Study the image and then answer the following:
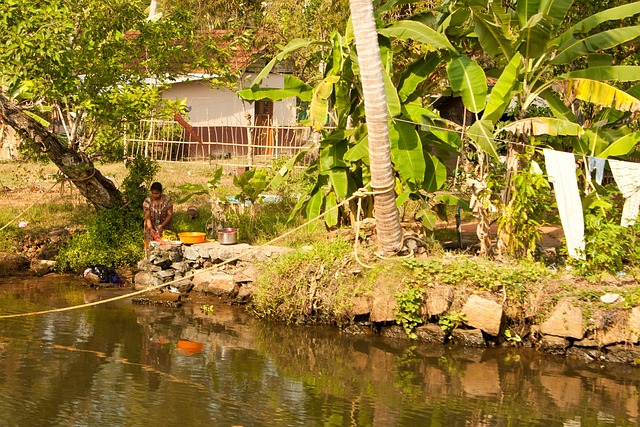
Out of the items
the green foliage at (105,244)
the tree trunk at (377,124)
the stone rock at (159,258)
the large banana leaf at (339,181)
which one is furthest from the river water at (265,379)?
the green foliage at (105,244)

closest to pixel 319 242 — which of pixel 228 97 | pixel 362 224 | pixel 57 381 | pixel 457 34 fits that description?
pixel 362 224

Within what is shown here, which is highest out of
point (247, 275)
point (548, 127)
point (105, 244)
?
point (548, 127)

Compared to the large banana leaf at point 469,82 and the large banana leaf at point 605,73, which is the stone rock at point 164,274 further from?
the large banana leaf at point 605,73

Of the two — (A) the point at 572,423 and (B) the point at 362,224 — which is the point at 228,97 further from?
(A) the point at 572,423

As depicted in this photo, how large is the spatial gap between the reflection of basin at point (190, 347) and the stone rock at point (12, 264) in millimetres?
3985

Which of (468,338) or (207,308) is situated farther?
(207,308)

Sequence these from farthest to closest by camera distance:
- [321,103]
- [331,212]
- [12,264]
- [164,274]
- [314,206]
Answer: [12,264] < [164,274] < [314,206] < [331,212] < [321,103]

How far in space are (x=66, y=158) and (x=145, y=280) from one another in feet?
7.63

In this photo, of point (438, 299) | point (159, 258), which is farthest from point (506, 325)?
point (159, 258)

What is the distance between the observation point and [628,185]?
9.52 meters

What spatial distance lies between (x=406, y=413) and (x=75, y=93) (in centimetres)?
648

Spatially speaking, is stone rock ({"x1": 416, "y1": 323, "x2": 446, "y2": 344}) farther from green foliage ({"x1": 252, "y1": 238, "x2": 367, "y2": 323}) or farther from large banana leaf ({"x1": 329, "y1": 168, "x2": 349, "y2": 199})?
large banana leaf ({"x1": 329, "y1": 168, "x2": 349, "y2": 199})

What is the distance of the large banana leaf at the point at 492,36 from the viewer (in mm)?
9930

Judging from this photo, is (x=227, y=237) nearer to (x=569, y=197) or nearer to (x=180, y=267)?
(x=180, y=267)
